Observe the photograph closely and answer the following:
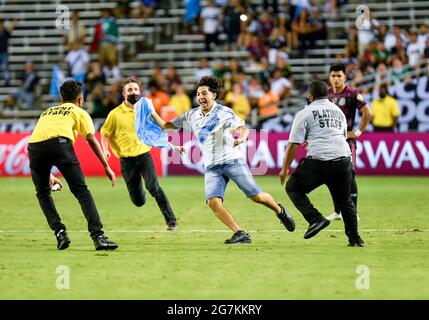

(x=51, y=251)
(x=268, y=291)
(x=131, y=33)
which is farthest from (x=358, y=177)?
(x=268, y=291)

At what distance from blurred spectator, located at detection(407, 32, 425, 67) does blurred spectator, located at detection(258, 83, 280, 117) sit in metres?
3.78

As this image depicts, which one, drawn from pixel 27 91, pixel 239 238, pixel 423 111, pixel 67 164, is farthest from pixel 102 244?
pixel 27 91

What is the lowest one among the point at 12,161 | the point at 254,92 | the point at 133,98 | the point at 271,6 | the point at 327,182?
the point at 12,161

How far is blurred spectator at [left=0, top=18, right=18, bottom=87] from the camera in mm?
31781

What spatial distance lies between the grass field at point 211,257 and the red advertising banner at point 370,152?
6.48m

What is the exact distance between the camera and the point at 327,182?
12.8 metres

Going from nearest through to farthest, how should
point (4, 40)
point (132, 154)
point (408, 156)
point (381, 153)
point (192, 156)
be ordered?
point (132, 154) → point (408, 156) → point (381, 153) → point (192, 156) → point (4, 40)

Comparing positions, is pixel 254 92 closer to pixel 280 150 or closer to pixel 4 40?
pixel 280 150

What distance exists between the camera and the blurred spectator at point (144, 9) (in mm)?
34125

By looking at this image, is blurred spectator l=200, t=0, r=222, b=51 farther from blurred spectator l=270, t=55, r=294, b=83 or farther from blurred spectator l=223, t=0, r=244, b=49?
blurred spectator l=270, t=55, r=294, b=83

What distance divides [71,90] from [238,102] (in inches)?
609

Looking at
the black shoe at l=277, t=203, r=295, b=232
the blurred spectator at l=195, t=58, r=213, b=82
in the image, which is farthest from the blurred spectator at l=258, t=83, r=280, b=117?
the black shoe at l=277, t=203, r=295, b=232

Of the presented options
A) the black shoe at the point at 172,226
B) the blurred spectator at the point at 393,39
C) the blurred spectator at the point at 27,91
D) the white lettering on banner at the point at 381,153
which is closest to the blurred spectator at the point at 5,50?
the blurred spectator at the point at 27,91
